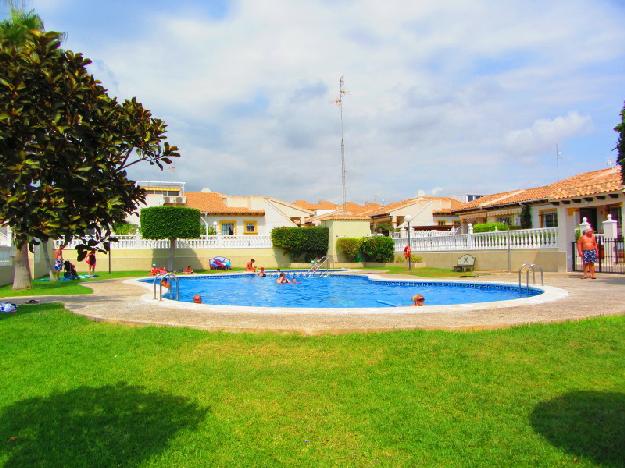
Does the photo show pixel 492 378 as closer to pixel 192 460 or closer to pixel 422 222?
pixel 192 460

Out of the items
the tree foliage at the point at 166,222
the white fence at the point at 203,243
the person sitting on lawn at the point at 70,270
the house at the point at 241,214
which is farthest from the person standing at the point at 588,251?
the house at the point at 241,214

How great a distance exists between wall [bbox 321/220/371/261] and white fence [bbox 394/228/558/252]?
10.2ft

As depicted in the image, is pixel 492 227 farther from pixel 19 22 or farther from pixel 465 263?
pixel 19 22

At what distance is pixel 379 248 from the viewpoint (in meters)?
30.8

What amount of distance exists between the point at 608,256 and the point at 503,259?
4412 millimetres

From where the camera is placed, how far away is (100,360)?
6738 mm

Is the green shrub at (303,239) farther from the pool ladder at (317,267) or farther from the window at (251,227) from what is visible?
the window at (251,227)

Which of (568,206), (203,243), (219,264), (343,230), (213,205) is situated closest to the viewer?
(568,206)

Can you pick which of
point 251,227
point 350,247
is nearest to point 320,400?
point 350,247

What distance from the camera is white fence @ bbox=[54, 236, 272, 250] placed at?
102 ft

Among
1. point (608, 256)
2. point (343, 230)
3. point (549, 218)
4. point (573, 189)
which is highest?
point (573, 189)

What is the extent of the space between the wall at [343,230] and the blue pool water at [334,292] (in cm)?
678

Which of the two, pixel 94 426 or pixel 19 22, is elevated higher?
pixel 19 22

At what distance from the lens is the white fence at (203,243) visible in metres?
31.1
